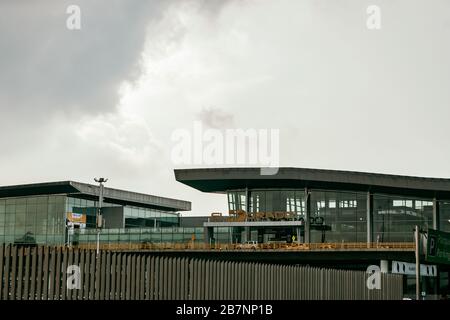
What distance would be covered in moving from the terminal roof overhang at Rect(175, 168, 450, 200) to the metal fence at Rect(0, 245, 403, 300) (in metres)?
56.7

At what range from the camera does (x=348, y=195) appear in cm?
9406

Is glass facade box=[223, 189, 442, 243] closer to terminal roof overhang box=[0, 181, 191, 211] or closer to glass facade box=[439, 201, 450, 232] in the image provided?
glass facade box=[439, 201, 450, 232]

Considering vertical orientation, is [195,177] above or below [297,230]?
above

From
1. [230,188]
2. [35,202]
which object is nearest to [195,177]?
[230,188]

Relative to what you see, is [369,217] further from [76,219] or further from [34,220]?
[34,220]

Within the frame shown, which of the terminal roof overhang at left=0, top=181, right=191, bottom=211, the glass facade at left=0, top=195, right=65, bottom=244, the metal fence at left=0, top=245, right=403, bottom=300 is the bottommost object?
the metal fence at left=0, top=245, right=403, bottom=300

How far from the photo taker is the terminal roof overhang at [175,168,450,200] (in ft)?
300

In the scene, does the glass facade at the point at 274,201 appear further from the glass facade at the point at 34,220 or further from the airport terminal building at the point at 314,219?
the glass facade at the point at 34,220

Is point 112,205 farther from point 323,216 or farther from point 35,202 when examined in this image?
point 323,216

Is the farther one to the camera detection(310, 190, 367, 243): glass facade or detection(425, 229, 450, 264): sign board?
detection(310, 190, 367, 243): glass facade

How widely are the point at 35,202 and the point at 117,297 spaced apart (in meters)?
85.7

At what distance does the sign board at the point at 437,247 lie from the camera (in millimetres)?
54938

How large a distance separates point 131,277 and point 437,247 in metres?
34.3

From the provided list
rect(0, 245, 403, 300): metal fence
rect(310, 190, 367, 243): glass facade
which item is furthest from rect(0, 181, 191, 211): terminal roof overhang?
rect(0, 245, 403, 300): metal fence
